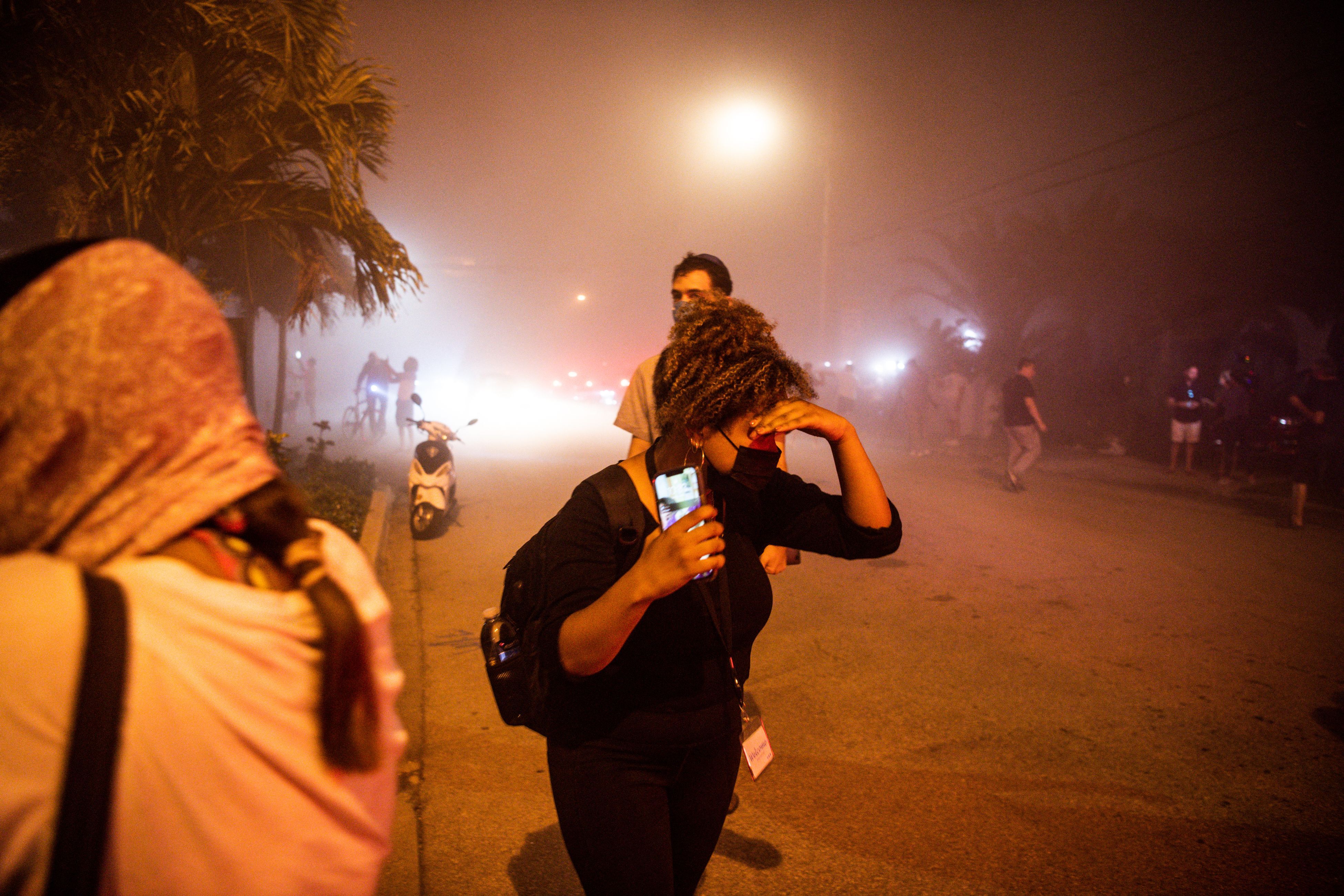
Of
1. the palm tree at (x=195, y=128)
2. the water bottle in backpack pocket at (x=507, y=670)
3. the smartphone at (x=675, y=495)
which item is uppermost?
the palm tree at (x=195, y=128)

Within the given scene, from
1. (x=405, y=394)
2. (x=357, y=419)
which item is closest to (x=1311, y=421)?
(x=405, y=394)

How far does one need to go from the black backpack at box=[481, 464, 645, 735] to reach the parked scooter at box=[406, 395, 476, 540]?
268 inches

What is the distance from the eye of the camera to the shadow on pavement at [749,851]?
10.1ft

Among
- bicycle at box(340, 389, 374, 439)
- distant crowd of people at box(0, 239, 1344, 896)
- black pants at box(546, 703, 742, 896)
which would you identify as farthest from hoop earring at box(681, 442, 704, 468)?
bicycle at box(340, 389, 374, 439)

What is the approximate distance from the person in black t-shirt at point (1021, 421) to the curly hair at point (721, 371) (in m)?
11.8

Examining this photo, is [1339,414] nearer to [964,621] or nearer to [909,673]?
[964,621]

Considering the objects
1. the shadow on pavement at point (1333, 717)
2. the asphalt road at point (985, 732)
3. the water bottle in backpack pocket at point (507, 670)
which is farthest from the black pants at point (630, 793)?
the shadow on pavement at point (1333, 717)

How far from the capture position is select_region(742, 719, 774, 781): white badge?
214cm

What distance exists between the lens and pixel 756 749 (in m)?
2.20

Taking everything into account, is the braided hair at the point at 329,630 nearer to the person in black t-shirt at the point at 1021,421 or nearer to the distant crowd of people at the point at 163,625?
the distant crowd of people at the point at 163,625

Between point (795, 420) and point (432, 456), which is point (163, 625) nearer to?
point (795, 420)

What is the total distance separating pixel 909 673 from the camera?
497 cm

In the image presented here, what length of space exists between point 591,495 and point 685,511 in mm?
273

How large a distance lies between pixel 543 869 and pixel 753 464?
87.0 inches
